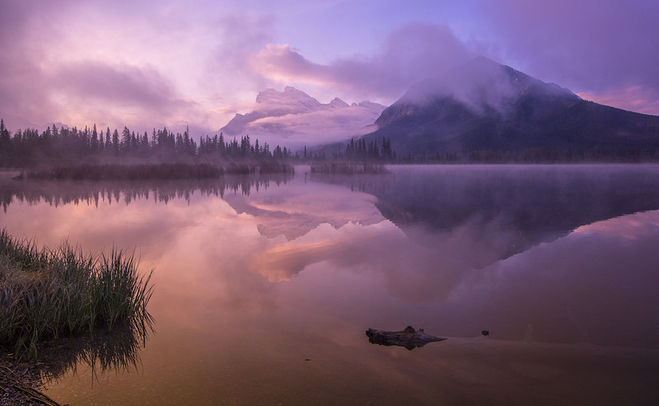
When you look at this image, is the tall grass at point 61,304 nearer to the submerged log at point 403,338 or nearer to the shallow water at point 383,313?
the shallow water at point 383,313

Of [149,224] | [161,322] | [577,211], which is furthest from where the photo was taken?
[577,211]

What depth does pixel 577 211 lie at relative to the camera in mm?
27969

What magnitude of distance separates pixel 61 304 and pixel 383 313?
6.73m

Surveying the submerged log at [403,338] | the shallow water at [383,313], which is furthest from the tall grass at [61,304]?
the submerged log at [403,338]

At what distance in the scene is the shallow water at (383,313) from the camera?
6.51 m

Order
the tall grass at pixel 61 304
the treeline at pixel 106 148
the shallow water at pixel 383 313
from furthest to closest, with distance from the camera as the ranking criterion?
the treeline at pixel 106 148, the tall grass at pixel 61 304, the shallow water at pixel 383 313

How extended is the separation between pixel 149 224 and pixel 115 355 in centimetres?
1643

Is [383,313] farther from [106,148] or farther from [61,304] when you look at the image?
[106,148]

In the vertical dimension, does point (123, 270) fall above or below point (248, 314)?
above

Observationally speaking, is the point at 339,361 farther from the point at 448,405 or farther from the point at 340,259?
the point at 340,259

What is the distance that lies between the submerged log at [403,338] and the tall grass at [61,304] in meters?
4.82

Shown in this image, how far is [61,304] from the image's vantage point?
7.84 m

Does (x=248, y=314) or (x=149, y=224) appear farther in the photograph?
(x=149, y=224)

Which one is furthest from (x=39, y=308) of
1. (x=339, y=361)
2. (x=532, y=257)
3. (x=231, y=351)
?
(x=532, y=257)
